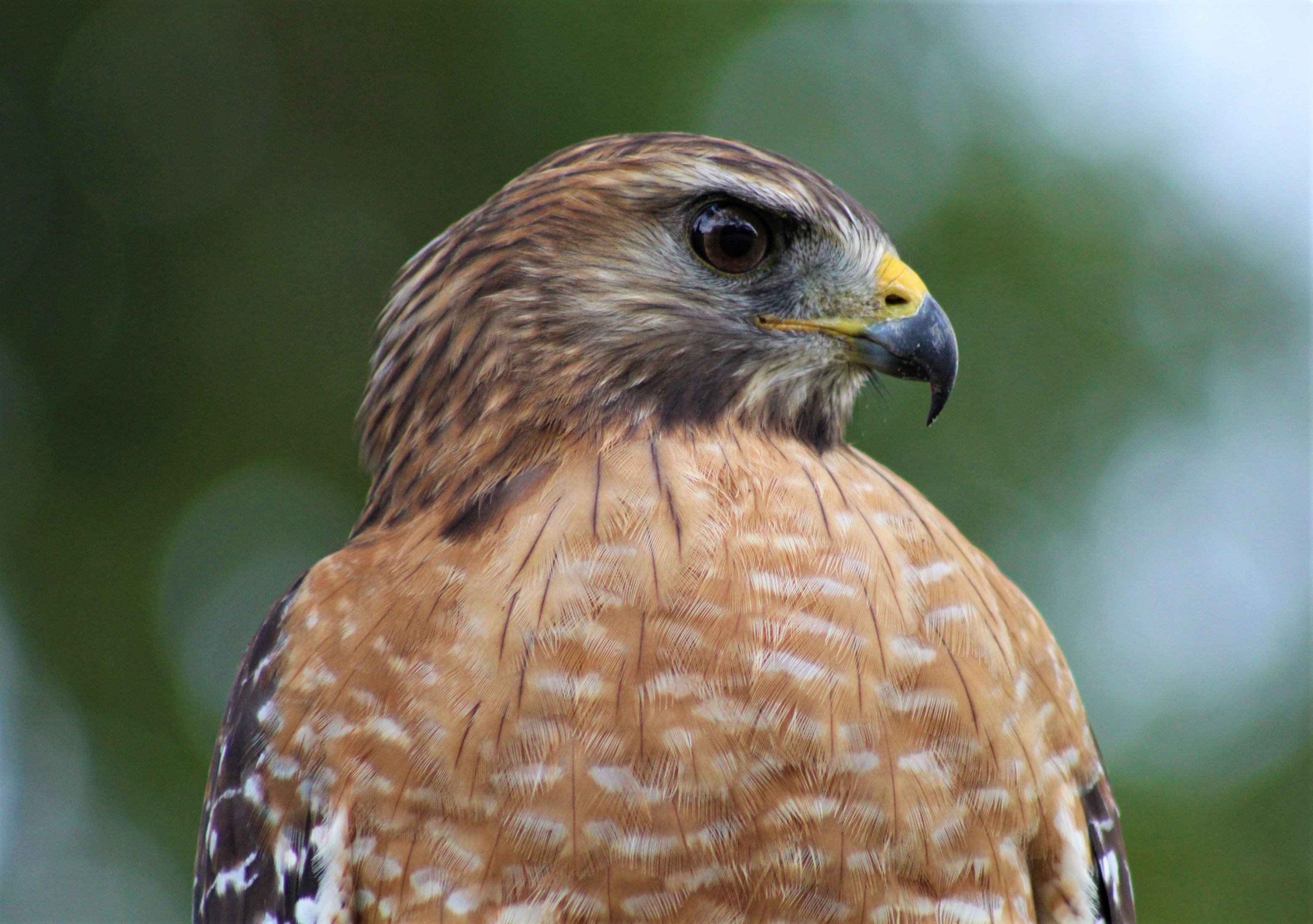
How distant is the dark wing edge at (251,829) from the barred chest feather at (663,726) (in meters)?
0.01

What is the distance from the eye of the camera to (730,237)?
107 inches

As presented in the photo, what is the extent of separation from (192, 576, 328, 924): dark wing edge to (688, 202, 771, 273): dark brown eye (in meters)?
1.17

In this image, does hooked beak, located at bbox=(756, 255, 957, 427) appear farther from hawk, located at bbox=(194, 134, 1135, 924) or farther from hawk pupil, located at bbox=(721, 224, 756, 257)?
hawk pupil, located at bbox=(721, 224, 756, 257)

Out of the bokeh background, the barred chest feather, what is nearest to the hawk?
the barred chest feather

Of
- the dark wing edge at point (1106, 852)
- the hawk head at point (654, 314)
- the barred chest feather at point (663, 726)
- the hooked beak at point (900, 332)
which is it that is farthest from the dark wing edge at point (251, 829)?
the dark wing edge at point (1106, 852)

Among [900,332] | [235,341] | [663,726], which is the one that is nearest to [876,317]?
[900,332]

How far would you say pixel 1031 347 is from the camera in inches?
475

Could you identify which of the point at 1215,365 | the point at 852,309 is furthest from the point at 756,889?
the point at 1215,365

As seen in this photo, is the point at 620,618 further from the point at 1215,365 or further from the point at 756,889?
the point at 1215,365

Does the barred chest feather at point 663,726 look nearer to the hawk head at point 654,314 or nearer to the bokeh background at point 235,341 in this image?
the hawk head at point 654,314

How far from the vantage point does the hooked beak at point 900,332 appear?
8.77 feet

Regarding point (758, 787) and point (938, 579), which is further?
point (938, 579)

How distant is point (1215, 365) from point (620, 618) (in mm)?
12139

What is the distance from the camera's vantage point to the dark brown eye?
2693 mm
